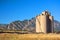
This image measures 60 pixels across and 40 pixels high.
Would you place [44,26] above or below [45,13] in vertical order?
below

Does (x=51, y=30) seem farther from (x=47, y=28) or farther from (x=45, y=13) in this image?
(x=45, y=13)

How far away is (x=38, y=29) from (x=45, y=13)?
5135 millimetres

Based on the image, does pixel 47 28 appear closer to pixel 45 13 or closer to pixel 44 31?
pixel 44 31

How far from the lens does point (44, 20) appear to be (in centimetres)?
5328

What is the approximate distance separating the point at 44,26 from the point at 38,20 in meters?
2.56

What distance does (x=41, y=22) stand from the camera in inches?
2105

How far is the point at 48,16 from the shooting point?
54656 millimetres

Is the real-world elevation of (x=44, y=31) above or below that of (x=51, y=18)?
below

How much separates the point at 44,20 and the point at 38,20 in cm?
224

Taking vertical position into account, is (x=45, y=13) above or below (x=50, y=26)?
above

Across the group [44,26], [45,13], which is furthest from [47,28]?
[45,13]

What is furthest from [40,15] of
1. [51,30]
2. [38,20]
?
[51,30]

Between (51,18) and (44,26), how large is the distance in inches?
118

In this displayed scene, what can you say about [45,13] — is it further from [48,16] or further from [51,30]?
[51,30]
